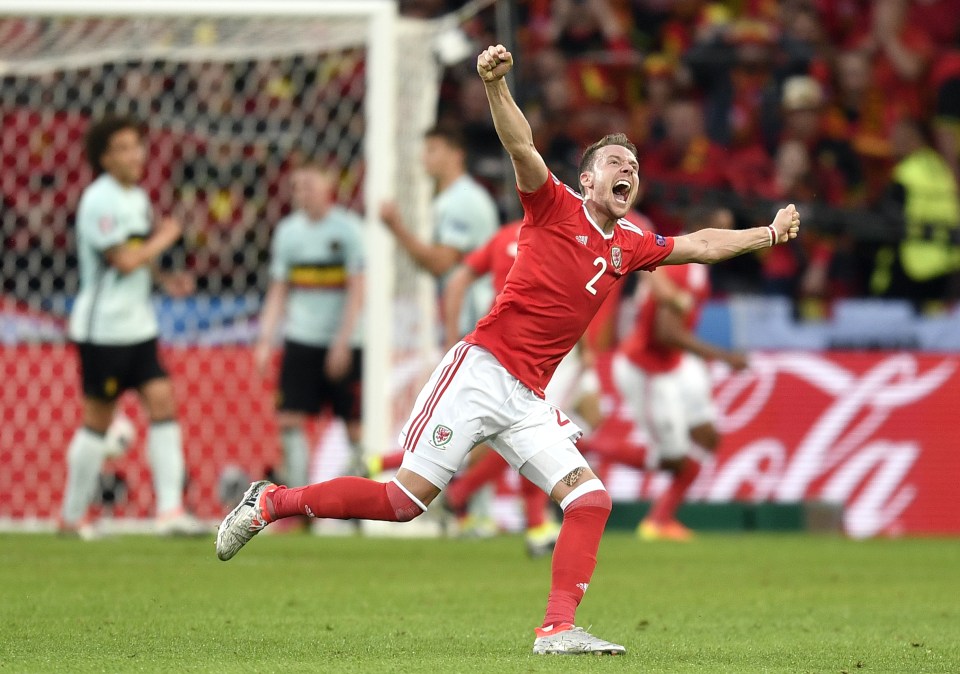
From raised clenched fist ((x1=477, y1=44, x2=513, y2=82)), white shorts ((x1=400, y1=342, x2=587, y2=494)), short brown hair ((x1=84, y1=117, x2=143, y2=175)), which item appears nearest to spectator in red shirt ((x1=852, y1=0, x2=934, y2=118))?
short brown hair ((x1=84, y1=117, x2=143, y2=175))

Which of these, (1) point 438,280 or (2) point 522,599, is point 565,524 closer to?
(2) point 522,599

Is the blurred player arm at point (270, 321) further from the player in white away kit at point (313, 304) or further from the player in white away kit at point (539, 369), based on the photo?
the player in white away kit at point (539, 369)

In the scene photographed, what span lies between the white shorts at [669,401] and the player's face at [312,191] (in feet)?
8.37

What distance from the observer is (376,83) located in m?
12.4

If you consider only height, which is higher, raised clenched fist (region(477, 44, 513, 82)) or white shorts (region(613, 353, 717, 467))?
raised clenched fist (region(477, 44, 513, 82))

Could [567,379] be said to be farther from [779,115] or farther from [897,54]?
[897,54]

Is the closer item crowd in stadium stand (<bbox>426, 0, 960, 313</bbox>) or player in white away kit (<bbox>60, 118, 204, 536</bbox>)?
player in white away kit (<bbox>60, 118, 204, 536</bbox>)

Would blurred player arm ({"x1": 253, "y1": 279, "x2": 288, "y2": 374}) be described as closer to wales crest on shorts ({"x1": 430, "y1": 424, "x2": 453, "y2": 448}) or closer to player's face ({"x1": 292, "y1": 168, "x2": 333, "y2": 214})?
player's face ({"x1": 292, "y1": 168, "x2": 333, "y2": 214})

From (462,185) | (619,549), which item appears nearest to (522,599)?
(619,549)

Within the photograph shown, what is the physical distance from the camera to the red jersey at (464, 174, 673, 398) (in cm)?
580

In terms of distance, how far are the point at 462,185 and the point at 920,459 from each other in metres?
4.55

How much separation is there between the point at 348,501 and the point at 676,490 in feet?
21.6

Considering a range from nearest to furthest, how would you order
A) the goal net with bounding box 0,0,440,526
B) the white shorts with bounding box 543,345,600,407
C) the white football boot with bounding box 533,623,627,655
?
1. the white football boot with bounding box 533,623,627,655
2. the white shorts with bounding box 543,345,600,407
3. the goal net with bounding box 0,0,440,526

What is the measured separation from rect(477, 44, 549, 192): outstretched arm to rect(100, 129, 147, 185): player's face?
18.2 ft
